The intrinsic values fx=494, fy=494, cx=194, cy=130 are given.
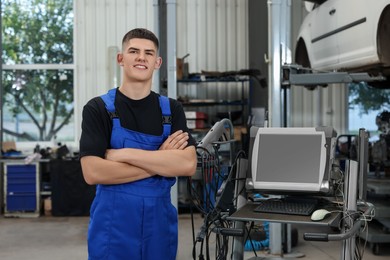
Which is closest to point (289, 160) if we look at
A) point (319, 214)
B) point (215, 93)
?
point (319, 214)

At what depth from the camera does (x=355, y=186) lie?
2.33m

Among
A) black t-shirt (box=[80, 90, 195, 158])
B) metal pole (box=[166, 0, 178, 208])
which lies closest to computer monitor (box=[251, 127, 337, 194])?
black t-shirt (box=[80, 90, 195, 158])

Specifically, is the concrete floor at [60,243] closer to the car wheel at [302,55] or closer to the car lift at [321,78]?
the car lift at [321,78]

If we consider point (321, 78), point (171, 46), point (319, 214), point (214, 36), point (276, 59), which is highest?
point (214, 36)

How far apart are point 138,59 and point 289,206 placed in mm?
1056

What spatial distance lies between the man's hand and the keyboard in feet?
1.94

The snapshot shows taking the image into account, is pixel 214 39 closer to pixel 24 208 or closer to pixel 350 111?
pixel 350 111

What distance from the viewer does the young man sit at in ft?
6.43

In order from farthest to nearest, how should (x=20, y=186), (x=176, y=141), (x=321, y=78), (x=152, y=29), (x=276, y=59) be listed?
(x=152, y=29) → (x=20, y=186) → (x=276, y=59) → (x=321, y=78) → (x=176, y=141)

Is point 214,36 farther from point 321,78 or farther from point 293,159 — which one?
point 293,159

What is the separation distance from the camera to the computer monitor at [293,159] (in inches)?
95.7

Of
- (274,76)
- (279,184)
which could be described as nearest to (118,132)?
(279,184)

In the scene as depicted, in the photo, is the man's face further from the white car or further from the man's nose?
the white car

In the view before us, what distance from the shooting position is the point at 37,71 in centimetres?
722
